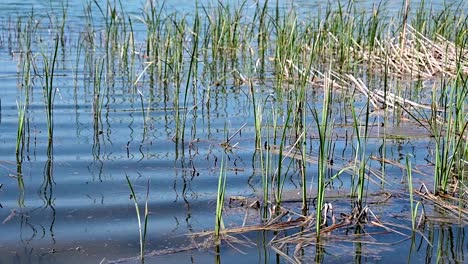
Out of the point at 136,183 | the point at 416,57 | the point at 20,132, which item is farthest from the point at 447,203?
the point at 416,57

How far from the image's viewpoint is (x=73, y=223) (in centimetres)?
365

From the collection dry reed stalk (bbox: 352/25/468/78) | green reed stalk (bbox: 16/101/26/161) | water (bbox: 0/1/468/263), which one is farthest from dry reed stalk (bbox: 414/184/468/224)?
dry reed stalk (bbox: 352/25/468/78)

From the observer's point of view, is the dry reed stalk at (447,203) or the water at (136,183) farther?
the dry reed stalk at (447,203)

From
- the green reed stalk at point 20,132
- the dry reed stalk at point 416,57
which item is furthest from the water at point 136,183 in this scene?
the dry reed stalk at point 416,57

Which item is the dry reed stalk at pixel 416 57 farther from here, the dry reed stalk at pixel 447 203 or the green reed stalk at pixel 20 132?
the green reed stalk at pixel 20 132

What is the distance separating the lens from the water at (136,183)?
3.33m

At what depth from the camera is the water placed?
10.9ft

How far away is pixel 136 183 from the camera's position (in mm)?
4359

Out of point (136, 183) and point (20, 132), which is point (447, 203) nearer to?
point (136, 183)

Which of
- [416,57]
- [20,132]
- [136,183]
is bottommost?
[136,183]

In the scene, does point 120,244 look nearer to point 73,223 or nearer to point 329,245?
point 73,223

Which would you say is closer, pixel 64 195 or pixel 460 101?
pixel 64 195

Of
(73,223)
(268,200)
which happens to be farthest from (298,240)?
(73,223)

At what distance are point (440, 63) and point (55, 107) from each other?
4122 mm
